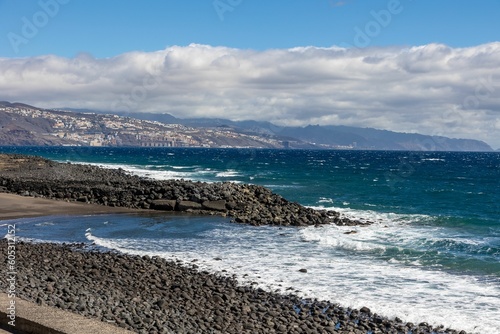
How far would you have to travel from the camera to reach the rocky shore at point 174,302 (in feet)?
35.1

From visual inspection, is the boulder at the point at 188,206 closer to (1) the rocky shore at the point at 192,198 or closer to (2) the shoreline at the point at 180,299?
(1) the rocky shore at the point at 192,198

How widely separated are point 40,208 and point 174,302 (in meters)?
→ 20.2

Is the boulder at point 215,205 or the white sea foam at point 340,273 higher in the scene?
the boulder at point 215,205

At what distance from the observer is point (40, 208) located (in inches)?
1184

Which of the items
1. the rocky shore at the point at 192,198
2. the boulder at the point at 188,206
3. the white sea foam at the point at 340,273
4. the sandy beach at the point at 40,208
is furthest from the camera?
the boulder at the point at 188,206

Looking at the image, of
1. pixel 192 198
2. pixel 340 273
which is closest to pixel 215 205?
pixel 192 198

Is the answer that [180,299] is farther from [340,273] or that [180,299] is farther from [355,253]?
[355,253]

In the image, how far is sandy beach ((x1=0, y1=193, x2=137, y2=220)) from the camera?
28359 mm

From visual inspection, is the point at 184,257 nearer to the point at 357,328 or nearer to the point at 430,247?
the point at 357,328

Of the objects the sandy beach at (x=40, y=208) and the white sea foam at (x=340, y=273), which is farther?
the sandy beach at (x=40, y=208)

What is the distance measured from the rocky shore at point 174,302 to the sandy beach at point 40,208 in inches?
515

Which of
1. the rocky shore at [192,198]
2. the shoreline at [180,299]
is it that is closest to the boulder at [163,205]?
the rocky shore at [192,198]

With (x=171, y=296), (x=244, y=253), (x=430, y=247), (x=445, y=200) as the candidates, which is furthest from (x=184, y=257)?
(x=445, y=200)

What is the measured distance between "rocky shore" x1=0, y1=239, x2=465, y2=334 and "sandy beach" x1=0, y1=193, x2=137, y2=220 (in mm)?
13070
